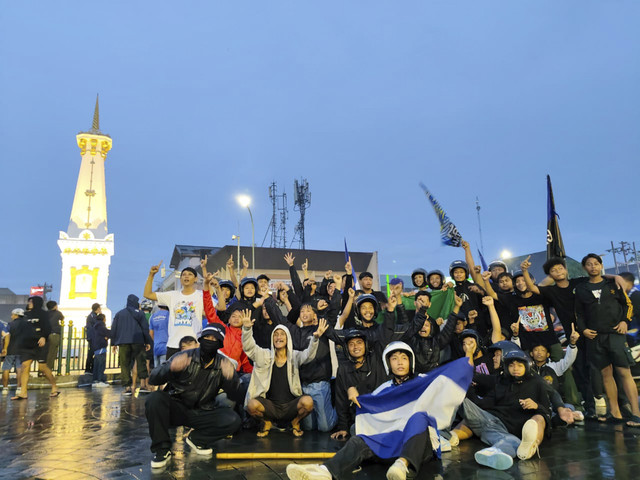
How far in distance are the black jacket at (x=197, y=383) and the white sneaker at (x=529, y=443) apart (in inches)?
118

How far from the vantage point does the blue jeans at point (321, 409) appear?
5.78m

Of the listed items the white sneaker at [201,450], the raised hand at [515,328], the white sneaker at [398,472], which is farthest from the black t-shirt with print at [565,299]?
the white sneaker at [201,450]

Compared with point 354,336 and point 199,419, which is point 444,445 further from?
point 199,419

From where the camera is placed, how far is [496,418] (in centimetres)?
494

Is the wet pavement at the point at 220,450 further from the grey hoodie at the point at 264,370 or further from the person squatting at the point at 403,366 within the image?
the grey hoodie at the point at 264,370

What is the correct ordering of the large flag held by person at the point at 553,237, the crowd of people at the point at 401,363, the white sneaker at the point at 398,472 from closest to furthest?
the white sneaker at the point at 398,472 < the crowd of people at the point at 401,363 < the large flag held by person at the point at 553,237

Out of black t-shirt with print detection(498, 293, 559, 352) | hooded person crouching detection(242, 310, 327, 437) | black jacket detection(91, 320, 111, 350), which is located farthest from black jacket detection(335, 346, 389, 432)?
black jacket detection(91, 320, 111, 350)

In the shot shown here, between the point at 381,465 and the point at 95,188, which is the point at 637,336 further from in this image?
the point at 95,188

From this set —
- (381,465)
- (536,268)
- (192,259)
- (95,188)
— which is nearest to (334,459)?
(381,465)

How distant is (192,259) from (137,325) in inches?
1366

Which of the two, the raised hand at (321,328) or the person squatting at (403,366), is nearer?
the person squatting at (403,366)

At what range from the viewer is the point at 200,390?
16.2 ft

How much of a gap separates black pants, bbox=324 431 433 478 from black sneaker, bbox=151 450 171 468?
5.41 feet

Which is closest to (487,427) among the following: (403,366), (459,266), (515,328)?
(403,366)
